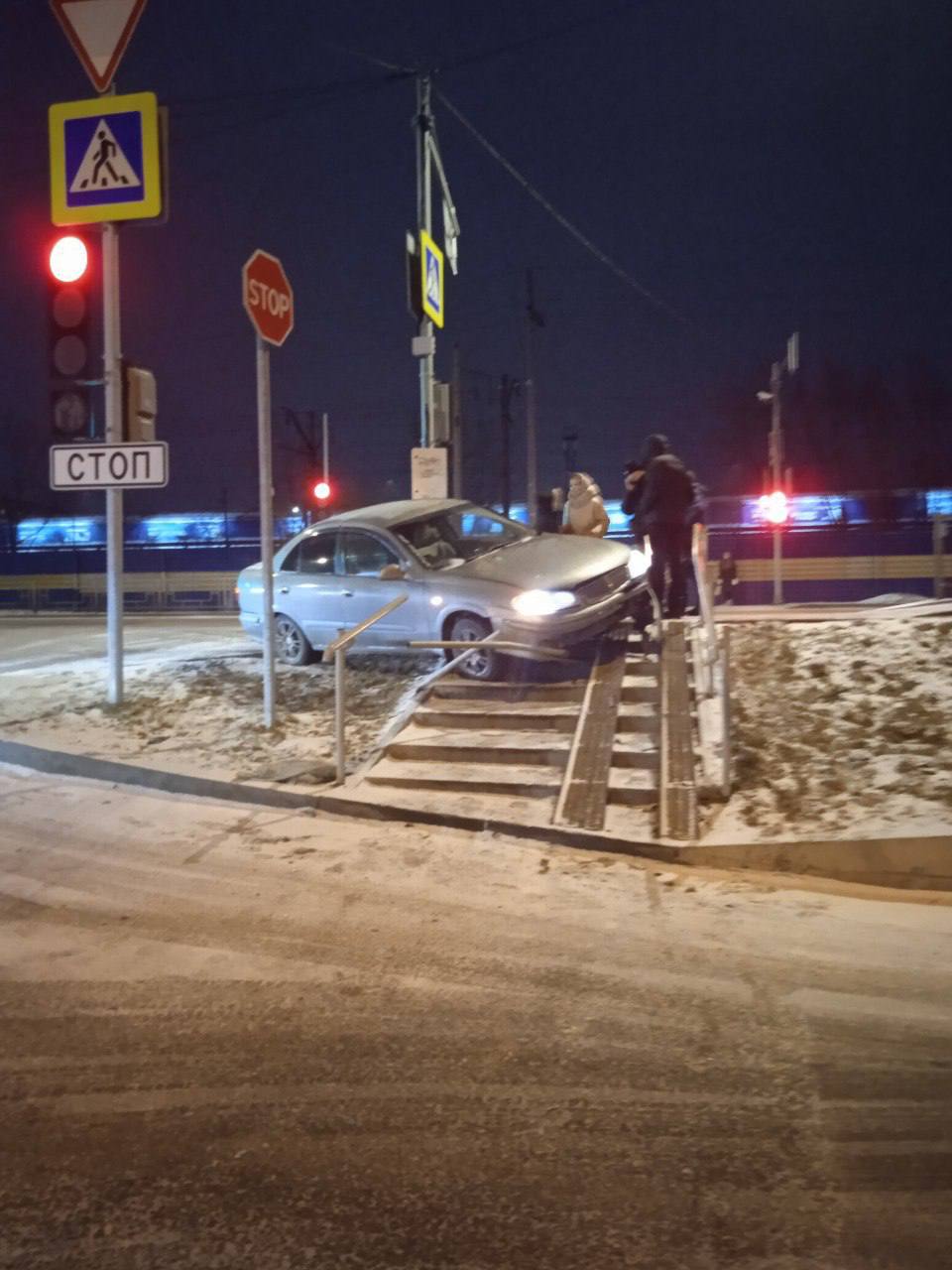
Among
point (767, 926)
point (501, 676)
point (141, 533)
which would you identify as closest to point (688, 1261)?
point (767, 926)

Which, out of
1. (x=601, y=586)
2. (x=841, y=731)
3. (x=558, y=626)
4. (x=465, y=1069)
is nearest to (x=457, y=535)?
(x=601, y=586)

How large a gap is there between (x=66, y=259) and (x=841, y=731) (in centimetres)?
699

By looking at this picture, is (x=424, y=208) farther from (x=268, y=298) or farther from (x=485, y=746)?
(x=485, y=746)

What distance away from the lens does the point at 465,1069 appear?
4348 millimetres

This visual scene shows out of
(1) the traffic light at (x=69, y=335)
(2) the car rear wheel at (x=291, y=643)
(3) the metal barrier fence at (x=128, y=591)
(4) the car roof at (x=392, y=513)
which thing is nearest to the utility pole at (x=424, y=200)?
(4) the car roof at (x=392, y=513)

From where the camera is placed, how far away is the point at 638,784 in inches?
317

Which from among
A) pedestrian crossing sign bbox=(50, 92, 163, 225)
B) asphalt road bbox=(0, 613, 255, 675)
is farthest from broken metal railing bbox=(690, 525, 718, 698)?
asphalt road bbox=(0, 613, 255, 675)

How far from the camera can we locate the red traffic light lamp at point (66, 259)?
32.5ft

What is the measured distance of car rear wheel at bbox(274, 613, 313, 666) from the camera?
11.9m

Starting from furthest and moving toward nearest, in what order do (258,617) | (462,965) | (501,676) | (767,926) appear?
(258,617), (501,676), (767,926), (462,965)

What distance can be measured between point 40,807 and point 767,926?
196 inches

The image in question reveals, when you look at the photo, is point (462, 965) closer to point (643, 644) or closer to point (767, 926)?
point (767, 926)

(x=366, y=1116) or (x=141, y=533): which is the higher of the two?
(x=141, y=533)

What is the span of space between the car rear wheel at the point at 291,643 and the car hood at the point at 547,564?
1.90 meters
